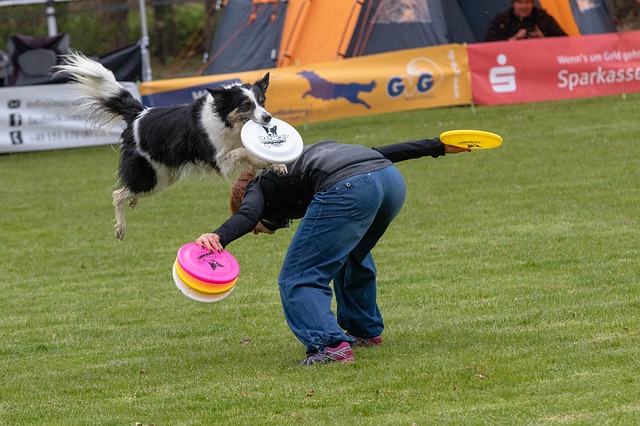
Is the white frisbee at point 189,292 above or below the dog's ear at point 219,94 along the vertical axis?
below

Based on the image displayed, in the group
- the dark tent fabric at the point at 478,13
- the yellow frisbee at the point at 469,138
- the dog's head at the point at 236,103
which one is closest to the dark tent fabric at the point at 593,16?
the dark tent fabric at the point at 478,13

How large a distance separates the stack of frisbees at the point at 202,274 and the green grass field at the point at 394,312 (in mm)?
531

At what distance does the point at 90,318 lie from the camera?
7.41 m

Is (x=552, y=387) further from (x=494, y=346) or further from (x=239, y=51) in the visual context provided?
(x=239, y=51)

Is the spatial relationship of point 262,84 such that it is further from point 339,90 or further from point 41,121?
point 41,121

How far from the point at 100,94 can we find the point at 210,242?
230 centimetres

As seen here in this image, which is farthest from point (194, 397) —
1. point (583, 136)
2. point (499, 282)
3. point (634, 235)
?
point (583, 136)

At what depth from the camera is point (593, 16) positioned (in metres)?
18.2

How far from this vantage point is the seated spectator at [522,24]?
55.7ft

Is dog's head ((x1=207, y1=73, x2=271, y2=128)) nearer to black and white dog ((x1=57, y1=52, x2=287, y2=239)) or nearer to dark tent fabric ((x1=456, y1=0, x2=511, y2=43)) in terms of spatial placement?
black and white dog ((x1=57, y1=52, x2=287, y2=239))

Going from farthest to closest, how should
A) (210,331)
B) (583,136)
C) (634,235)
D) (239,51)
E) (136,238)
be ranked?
(239,51), (583,136), (136,238), (634,235), (210,331)

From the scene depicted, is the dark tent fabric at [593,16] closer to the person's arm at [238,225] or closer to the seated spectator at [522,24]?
the seated spectator at [522,24]

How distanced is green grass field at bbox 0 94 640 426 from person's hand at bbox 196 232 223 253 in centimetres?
75

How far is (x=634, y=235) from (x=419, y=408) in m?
4.43
